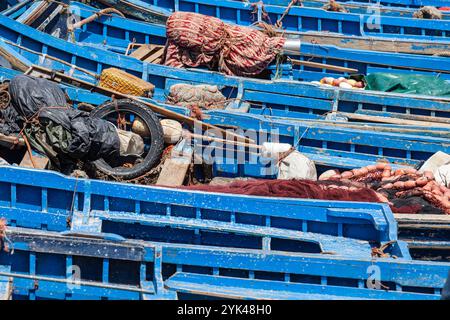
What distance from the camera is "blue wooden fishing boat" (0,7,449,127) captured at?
41.3 feet

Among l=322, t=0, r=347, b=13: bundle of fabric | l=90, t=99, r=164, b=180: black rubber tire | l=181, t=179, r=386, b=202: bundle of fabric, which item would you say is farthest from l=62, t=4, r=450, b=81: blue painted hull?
l=181, t=179, r=386, b=202: bundle of fabric

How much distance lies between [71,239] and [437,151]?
15.8ft

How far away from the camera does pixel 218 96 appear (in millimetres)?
12719

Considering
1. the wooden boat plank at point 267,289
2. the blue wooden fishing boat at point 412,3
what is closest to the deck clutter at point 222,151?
the wooden boat plank at point 267,289

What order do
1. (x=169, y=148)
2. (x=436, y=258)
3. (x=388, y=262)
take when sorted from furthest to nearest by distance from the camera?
(x=169, y=148) → (x=436, y=258) → (x=388, y=262)

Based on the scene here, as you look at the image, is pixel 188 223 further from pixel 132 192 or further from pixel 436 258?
pixel 436 258

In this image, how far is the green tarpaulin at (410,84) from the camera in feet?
43.1

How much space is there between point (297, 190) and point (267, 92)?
10.3ft

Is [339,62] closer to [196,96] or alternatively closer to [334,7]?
[334,7]

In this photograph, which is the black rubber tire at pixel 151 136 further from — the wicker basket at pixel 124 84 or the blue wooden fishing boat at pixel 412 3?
the blue wooden fishing boat at pixel 412 3

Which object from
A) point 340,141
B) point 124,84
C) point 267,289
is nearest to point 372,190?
point 340,141
